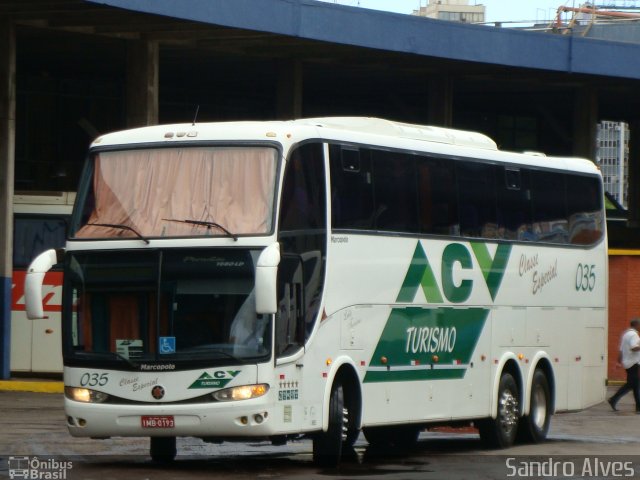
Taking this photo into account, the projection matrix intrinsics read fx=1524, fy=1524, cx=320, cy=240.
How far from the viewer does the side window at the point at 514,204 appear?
767 inches

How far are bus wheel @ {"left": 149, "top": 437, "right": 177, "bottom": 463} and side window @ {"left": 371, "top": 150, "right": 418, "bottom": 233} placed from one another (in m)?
3.21

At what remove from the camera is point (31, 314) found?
48.1 feet

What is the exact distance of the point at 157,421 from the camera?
14461 mm

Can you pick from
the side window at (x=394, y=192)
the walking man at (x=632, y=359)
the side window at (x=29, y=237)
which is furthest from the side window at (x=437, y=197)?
the side window at (x=29, y=237)

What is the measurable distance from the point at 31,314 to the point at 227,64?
2664 cm

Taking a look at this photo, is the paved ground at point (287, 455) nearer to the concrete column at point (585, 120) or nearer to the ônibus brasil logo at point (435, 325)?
the ônibus brasil logo at point (435, 325)

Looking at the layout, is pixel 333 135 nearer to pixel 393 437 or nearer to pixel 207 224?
pixel 207 224

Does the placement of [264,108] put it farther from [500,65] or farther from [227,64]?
[500,65]

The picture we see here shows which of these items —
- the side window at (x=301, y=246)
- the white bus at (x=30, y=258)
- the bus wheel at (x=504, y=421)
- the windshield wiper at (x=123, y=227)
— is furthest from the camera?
the white bus at (x=30, y=258)

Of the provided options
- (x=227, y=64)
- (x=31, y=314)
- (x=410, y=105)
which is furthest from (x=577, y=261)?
(x=410, y=105)

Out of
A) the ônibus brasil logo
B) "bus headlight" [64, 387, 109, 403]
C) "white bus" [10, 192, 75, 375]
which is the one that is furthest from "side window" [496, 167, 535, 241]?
"white bus" [10, 192, 75, 375]

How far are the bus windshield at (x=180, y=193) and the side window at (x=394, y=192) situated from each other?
213 cm

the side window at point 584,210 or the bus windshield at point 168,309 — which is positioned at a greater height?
the side window at point 584,210

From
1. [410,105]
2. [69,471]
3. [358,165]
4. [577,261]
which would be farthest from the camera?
[410,105]
